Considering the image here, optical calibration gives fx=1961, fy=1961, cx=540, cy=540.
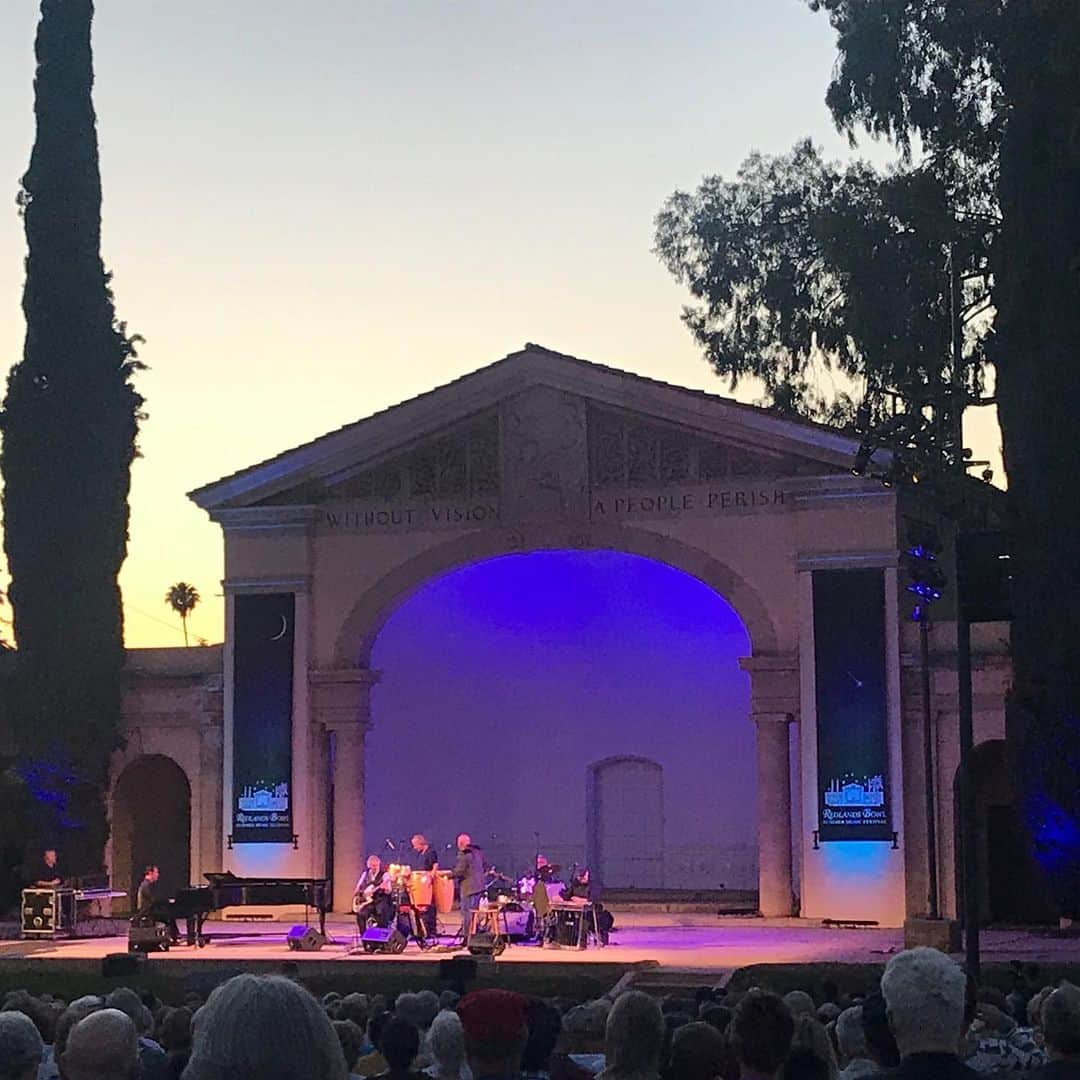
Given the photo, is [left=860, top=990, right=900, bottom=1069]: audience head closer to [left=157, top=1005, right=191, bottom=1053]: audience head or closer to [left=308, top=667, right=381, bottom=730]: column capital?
[left=157, top=1005, right=191, bottom=1053]: audience head

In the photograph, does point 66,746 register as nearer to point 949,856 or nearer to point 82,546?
point 82,546

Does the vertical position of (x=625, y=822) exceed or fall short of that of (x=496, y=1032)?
it exceeds it

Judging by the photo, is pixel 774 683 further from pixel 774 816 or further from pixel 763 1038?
pixel 763 1038

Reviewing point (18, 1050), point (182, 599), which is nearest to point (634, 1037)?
point (18, 1050)

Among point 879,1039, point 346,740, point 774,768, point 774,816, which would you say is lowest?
point 879,1039

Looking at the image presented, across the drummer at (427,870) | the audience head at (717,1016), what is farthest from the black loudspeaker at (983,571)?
the drummer at (427,870)

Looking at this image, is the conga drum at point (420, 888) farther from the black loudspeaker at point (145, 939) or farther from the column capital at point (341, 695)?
the column capital at point (341, 695)

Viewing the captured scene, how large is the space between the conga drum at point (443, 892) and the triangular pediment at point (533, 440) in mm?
6332

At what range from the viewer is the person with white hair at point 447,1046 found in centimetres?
659

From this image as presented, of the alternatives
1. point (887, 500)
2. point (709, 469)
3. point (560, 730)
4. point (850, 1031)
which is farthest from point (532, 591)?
point (850, 1031)

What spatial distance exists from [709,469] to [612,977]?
34.3 feet

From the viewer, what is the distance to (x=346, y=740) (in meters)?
31.7

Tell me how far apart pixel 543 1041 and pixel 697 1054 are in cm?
95

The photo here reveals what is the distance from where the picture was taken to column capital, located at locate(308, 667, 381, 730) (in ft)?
103
